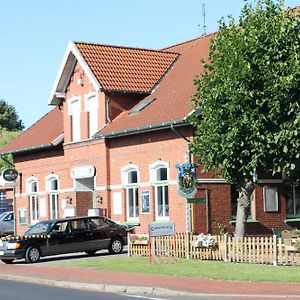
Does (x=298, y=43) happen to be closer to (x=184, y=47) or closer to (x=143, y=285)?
(x=143, y=285)

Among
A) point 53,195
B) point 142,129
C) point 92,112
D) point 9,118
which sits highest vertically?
point 9,118

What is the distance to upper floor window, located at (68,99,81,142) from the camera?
35.9 meters

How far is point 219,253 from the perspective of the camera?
76.4 ft

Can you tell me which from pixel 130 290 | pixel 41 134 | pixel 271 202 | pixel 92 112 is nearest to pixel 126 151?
pixel 92 112

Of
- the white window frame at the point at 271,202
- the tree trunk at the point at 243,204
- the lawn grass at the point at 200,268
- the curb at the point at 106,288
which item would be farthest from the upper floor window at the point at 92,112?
the curb at the point at 106,288

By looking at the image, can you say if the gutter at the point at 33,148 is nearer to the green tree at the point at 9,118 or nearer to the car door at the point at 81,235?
the car door at the point at 81,235

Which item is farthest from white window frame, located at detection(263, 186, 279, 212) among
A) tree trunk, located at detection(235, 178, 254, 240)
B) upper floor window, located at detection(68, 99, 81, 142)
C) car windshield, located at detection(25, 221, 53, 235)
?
upper floor window, located at detection(68, 99, 81, 142)

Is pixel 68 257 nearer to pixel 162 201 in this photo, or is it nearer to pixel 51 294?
pixel 162 201

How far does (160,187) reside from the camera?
102 feet

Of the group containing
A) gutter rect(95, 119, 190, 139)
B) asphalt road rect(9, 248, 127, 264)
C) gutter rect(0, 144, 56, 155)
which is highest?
gutter rect(95, 119, 190, 139)

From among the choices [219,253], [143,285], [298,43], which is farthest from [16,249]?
[298,43]

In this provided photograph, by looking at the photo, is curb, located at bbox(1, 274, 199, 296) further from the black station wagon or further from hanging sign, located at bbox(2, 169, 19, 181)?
hanging sign, located at bbox(2, 169, 19, 181)

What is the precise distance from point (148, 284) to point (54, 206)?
70.2 ft

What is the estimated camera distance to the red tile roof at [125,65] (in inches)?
1346
